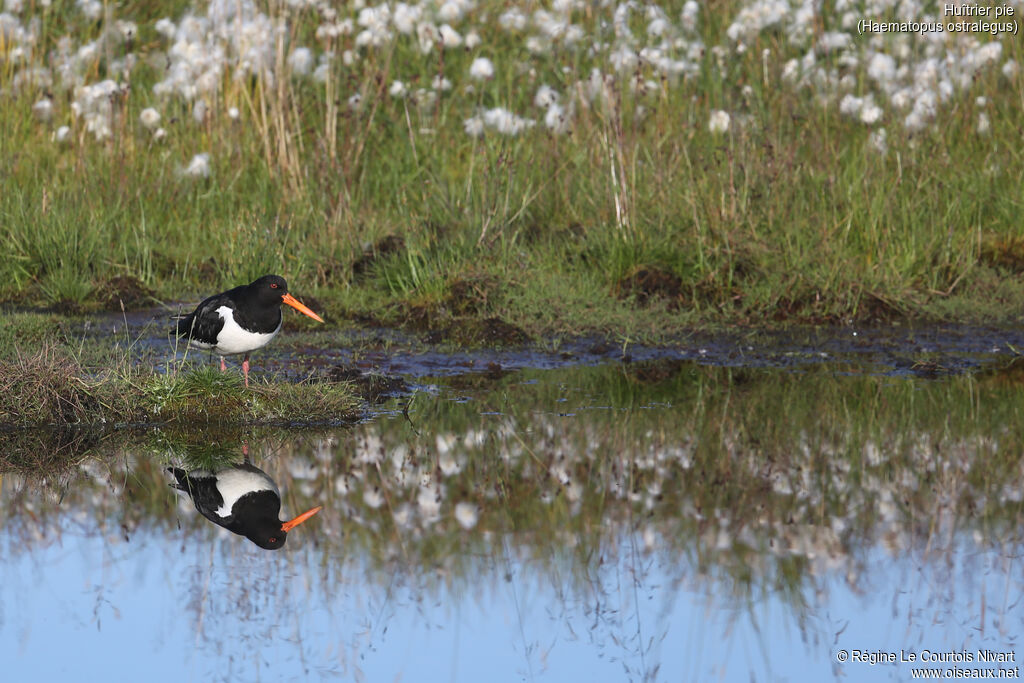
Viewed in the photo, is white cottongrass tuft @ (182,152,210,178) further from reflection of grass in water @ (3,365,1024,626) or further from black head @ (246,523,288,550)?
black head @ (246,523,288,550)

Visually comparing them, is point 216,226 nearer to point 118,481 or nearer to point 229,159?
point 229,159

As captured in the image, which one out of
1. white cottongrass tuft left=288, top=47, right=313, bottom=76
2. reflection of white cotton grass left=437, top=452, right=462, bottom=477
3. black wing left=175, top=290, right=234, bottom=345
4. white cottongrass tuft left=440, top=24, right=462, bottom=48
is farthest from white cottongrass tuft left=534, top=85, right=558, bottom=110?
reflection of white cotton grass left=437, top=452, right=462, bottom=477

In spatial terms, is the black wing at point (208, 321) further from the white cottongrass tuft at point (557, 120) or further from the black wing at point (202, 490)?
the white cottongrass tuft at point (557, 120)

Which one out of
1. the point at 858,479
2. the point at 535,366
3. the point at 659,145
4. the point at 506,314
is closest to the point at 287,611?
the point at 858,479

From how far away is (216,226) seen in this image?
10211 millimetres

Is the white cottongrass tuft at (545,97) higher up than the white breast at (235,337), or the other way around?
the white cottongrass tuft at (545,97)

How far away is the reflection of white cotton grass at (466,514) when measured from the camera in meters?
5.25

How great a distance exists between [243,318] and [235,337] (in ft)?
0.37

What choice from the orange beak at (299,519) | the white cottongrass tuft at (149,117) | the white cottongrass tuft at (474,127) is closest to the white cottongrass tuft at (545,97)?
the white cottongrass tuft at (474,127)

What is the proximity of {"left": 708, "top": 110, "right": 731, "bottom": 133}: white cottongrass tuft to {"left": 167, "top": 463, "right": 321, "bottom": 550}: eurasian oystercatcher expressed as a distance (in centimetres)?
595

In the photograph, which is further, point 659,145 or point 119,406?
point 659,145

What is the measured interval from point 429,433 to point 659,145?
4.09m

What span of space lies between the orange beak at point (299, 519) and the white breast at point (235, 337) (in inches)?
80.0

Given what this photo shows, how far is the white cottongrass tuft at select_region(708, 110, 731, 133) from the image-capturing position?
10.8m
